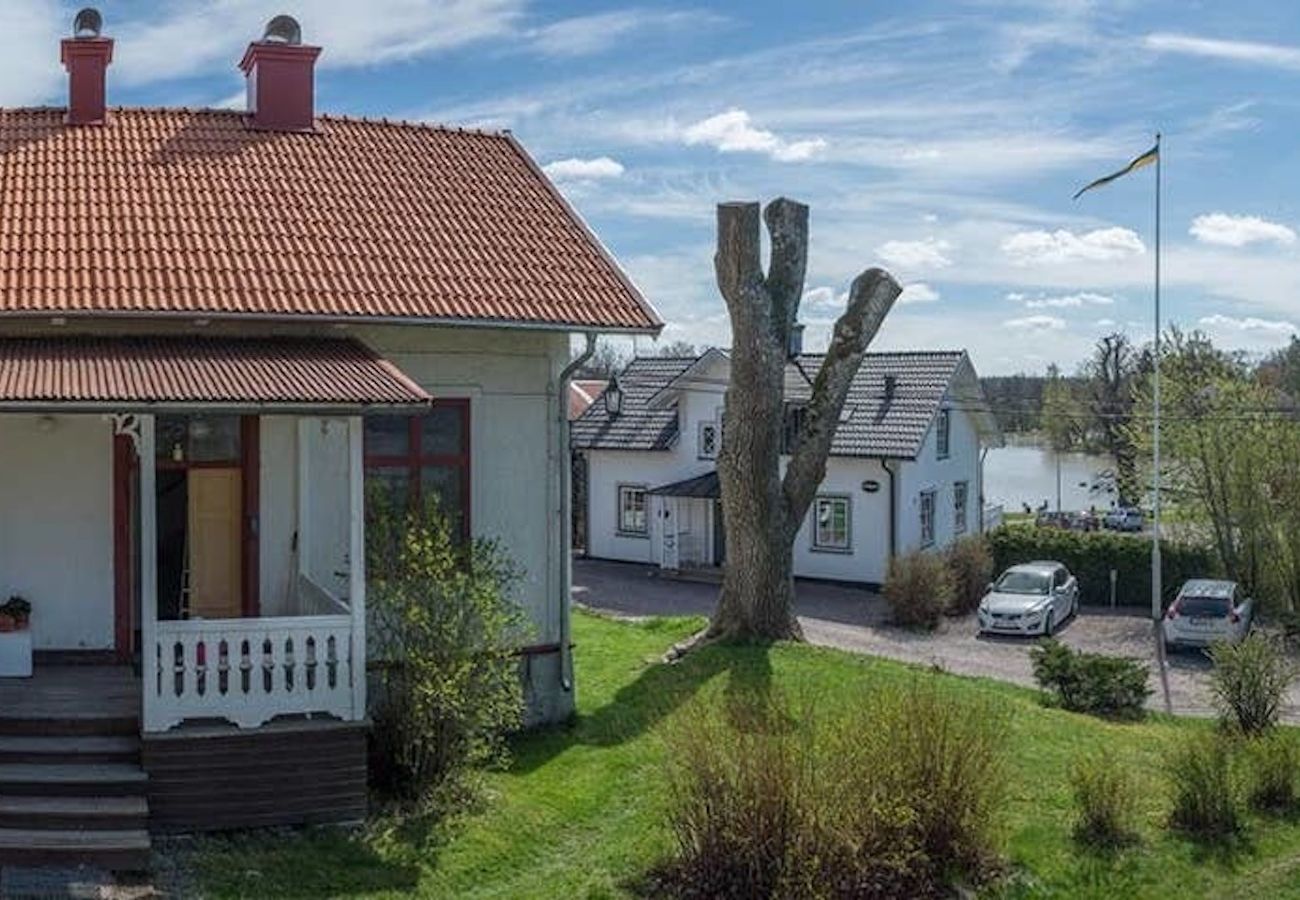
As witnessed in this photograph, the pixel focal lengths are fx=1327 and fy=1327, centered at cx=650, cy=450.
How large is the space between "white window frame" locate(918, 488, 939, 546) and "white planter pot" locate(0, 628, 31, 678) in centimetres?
2411

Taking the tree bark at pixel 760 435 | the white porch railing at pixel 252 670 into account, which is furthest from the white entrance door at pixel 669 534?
the white porch railing at pixel 252 670

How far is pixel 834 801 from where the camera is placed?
8.78 meters

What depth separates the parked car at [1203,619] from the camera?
2531 centimetres

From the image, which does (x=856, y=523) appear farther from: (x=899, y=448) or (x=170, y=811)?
(x=170, y=811)

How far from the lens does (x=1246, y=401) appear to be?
103ft

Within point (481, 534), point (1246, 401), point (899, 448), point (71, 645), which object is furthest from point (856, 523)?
point (71, 645)

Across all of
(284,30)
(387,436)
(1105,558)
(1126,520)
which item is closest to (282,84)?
(284,30)

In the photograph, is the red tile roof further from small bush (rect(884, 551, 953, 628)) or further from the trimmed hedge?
the trimmed hedge

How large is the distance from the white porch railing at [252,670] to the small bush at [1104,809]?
5922mm

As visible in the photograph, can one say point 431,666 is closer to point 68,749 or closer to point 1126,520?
point 68,749

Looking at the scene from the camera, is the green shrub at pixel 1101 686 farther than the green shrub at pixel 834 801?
Yes

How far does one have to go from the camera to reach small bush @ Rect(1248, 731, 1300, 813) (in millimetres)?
12008

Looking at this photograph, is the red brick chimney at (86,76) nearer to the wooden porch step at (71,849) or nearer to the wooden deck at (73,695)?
the wooden deck at (73,695)

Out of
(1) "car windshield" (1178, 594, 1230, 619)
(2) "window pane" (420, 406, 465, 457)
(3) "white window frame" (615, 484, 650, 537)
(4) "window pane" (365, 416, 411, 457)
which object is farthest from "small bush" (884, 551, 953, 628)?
(4) "window pane" (365, 416, 411, 457)
